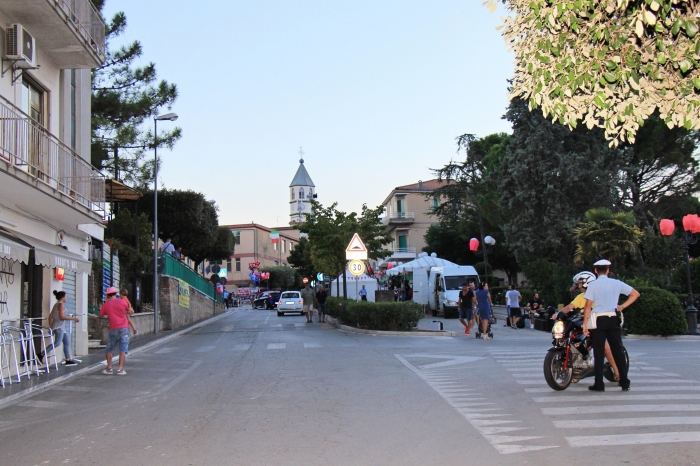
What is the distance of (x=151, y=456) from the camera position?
6.80 metres

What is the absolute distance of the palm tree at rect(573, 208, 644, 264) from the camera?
27.3m

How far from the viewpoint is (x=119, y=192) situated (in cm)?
2834

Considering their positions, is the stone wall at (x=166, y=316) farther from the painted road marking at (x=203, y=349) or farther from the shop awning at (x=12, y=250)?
the shop awning at (x=12, y=250)

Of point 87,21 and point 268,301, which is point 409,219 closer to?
point 268,301

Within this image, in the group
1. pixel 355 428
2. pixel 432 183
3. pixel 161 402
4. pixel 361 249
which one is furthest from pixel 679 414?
pixel 432 183

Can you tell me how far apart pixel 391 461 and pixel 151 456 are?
2.19 meters

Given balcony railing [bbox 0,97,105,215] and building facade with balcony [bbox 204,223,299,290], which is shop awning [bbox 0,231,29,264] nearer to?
balcony railing [bbox 0,97,105,215]

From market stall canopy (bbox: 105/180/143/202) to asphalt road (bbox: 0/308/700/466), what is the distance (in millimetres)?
12747

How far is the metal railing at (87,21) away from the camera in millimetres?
16959

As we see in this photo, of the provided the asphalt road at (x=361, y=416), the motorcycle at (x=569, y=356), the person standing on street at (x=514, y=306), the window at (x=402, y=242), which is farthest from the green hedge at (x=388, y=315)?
the window at (x=402, y=242)

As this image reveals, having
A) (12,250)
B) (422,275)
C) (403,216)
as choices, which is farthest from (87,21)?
(403,216)

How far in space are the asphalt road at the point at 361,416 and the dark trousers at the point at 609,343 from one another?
11.6 inches

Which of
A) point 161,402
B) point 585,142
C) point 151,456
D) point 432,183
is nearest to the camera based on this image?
point 151,456

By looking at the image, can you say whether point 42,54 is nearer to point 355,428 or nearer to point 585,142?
point 355,428
